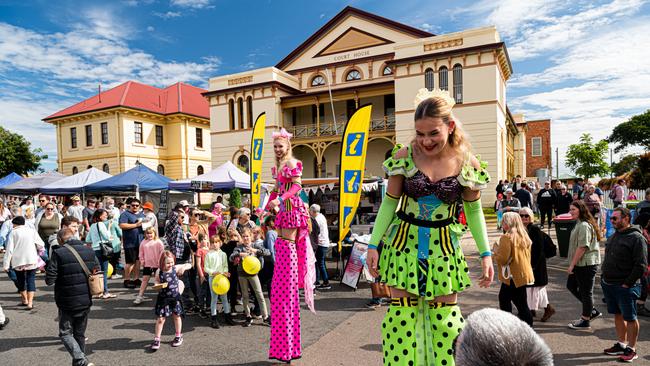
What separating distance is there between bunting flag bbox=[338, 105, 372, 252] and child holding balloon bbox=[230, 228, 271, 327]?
253 cm

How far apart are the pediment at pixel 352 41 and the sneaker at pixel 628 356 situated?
28072 millimetres

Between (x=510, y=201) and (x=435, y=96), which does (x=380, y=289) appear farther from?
(x=510, y=201)

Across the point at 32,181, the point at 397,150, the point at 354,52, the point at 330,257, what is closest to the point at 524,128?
the point at 354,52

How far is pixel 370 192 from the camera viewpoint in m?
17.2

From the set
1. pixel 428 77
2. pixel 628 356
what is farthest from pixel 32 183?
pixel 428 77

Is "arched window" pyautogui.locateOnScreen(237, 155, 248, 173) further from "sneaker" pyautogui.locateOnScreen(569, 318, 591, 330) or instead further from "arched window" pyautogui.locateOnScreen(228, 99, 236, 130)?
"sneaker" pyautogui.locateOnScreen(569, 318, 591, 330)

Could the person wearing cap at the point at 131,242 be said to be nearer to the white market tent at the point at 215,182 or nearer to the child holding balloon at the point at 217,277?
the child holding balloon at the point at 217,277

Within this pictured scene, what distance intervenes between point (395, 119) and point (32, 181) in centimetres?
2069

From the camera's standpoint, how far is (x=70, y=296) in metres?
4.29

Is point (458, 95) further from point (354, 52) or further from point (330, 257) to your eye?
point (330, 257)

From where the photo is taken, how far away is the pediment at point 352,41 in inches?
1172

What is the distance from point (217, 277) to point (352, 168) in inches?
157

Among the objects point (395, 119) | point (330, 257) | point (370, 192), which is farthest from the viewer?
point (395, 119)

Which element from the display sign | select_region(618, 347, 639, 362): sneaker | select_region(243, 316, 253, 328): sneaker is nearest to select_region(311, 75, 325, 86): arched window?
the display sign
